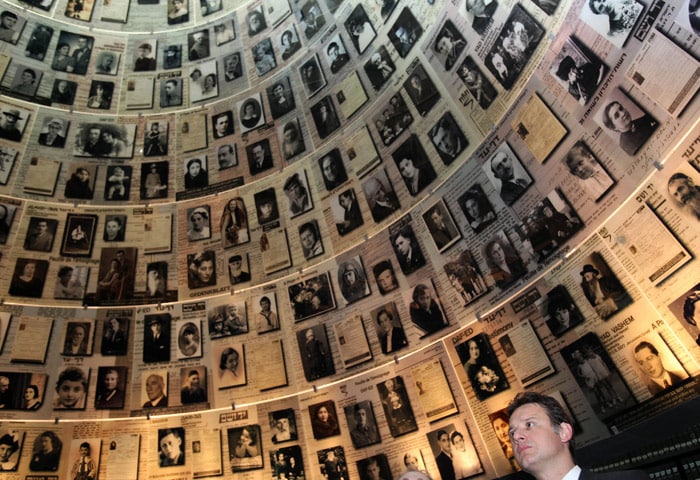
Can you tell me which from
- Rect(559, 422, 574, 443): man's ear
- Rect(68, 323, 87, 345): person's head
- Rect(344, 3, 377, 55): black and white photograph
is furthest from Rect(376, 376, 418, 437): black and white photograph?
Rect(344, 3, 377, 55): black and white photograph

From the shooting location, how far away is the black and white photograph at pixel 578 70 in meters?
8.38

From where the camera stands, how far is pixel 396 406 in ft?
35.9

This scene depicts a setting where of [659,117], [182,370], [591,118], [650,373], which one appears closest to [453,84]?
[591,118]

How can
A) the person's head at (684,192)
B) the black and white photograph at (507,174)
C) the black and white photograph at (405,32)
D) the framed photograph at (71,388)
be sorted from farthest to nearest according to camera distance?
the black and white photograph at (405,32) → the framed photograph at (71,388) → the black and white photograph at (507,174) → the person's head at (684,192)

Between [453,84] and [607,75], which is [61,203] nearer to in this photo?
[453,84]

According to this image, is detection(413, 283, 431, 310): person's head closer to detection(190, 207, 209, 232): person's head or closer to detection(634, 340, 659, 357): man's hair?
detection(634, 340, 659, 357): man's hair

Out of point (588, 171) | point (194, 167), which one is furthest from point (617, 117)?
point (194, 167)

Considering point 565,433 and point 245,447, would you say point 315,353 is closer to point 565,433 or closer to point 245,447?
point 245,447

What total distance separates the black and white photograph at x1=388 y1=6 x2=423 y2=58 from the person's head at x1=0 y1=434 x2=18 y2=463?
39.7 ft

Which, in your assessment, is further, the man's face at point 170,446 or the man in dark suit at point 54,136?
the man in dark suit at point 54,136

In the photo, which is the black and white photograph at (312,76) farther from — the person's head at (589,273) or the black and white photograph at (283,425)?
the person's head at (589,273)

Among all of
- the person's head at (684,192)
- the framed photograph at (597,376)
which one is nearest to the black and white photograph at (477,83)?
the person's head at (684,192)

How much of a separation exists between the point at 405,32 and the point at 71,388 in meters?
11.4

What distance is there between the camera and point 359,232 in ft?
41.5
